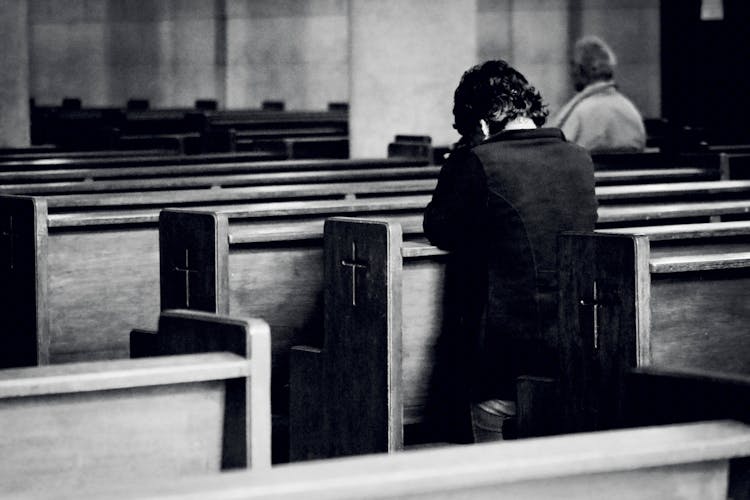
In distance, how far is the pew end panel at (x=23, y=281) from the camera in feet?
15.4

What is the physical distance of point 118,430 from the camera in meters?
2.10

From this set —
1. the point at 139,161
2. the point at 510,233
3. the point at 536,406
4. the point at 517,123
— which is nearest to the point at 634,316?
the point at 536,406

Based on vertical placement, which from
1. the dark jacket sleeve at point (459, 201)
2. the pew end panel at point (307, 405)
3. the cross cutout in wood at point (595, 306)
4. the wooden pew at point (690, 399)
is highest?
the dark jacket sleeve at point (459, 201)

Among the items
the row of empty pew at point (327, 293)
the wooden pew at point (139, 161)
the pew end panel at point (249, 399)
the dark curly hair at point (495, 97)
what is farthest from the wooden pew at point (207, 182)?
the pew end panel at point (249, 399)

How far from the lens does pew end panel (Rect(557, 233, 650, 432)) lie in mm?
3201

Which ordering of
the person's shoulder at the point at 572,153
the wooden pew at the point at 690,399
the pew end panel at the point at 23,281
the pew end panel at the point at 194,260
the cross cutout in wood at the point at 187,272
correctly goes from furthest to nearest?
the pew end panel at the point at 23,281, the cross cutout in wood at the point at 187,272, the pew end panel at the point at 194,260, the person's shoulder at the point at 572,153, the wooden pew at the point at 690,399

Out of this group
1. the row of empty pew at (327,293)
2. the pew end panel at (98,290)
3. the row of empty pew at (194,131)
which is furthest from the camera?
the row of empty pew at (194,131)

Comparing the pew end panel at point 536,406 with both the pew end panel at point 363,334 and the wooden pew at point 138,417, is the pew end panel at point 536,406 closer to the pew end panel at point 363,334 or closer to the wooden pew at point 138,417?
the pew end panel at point 363,334

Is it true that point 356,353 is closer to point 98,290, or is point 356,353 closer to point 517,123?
point 517,123

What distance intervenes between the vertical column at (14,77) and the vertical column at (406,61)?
4.64m

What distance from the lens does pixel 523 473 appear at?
A: 1.62m

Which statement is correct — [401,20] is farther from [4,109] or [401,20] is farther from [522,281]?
[522,281]

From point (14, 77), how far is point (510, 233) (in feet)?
35.2

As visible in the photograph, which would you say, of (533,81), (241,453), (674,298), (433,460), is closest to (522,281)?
(674,298)
